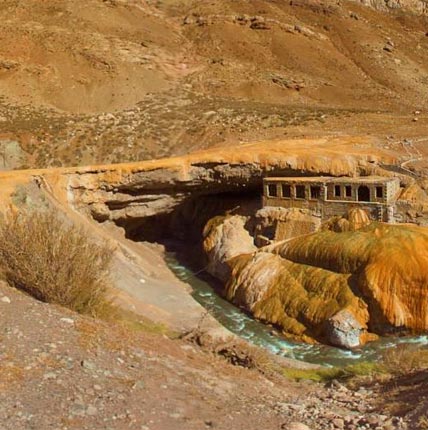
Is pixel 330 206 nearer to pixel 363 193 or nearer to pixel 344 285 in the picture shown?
pixel 363 193

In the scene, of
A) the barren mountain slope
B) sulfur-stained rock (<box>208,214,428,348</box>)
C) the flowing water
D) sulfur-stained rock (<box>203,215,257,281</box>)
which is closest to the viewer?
the flowing water

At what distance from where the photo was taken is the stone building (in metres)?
22.6

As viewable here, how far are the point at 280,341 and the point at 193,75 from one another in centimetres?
3982

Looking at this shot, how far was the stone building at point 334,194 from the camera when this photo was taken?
22.6m

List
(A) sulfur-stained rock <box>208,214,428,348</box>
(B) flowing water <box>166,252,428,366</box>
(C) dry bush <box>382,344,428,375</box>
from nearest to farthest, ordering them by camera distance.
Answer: (C) dry bush <box>382,344,428,375</box>, (B) flowing water <box>166,252,428,366</box>, (A) sulfur-stained rock <box>208,214,428,348</box>

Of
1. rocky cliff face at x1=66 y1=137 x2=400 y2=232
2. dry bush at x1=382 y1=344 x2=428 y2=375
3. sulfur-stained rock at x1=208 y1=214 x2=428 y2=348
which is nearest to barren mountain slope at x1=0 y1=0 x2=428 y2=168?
rocky cliff face at x1=66 y1=137 x2=400 y2=232

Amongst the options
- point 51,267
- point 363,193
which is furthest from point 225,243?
point 51,267

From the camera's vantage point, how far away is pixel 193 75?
181 feet

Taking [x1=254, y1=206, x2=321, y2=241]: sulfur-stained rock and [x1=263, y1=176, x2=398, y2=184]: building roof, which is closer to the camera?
[x1=263, y1=176, x2=398, y2=184]: building roof

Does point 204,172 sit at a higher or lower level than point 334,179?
lower

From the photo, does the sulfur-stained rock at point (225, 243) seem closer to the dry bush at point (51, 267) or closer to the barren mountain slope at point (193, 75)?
Result: the barren mountain slope at point (193, 75)

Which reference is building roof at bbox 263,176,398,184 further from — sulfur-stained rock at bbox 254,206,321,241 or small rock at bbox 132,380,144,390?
small rock at bbox 132,380,144,390

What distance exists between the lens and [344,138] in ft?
98.8

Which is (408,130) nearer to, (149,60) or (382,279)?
(382,279)
